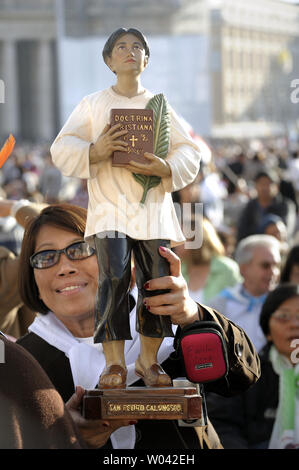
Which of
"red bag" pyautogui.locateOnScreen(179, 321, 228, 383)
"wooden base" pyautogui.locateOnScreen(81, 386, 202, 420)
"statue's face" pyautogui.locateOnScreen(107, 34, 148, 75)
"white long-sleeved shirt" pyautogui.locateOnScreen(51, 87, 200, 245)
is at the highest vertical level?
A: "statue's face" pyautogui.locateOnScreen(107, 34, 148, 75)

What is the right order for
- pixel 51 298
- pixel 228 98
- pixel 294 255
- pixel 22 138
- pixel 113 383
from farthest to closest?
pixel 22 138, pixel 228 98, pixel 294 255, pixel 51 298, pixel 113 383

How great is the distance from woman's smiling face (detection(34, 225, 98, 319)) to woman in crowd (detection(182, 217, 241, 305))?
2.94 meters

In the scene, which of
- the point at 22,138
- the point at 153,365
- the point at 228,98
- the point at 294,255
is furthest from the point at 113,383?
the point at 22,138

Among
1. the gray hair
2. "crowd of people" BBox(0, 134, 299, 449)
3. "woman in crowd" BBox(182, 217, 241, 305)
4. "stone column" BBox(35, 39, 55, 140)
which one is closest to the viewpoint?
"crowd of people" BBox(0, 134, 299, 449)

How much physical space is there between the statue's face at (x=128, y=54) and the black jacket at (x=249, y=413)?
1.81 metres

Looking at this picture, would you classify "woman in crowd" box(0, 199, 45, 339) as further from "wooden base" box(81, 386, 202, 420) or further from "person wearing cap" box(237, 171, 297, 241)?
"person wearing cap" box(237, 171, 297, 241)

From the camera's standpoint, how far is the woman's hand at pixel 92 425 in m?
2.55

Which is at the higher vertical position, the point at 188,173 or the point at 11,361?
the point at 188,173

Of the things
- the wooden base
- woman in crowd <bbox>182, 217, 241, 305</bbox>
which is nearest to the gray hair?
woman in crowd <bbox>182, 217, 241, 305</bbox>

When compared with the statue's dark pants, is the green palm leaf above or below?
above

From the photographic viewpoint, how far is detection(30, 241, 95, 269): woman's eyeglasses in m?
2.93

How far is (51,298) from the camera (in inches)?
120
